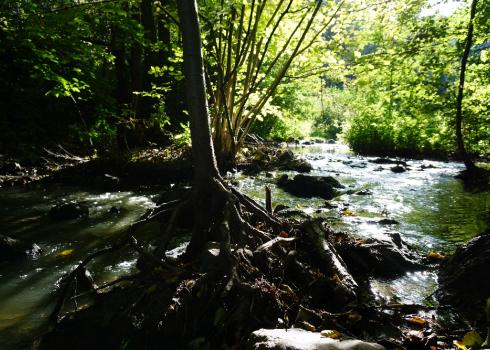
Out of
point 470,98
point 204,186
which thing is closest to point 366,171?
point 470,98

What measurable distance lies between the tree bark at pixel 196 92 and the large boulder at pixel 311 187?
230 inches

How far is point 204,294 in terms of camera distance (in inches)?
129

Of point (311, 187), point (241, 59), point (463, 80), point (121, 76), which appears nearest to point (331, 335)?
point (311, 187)

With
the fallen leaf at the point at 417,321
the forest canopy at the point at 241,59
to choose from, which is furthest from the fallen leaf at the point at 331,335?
the forest canopy at the point at 241,59

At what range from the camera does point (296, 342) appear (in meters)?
2.42

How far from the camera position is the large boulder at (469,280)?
139 inches

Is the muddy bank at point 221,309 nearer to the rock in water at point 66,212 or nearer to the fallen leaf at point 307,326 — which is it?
the fallen leaf at point 307,326

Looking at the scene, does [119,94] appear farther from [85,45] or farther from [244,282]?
[244,282]

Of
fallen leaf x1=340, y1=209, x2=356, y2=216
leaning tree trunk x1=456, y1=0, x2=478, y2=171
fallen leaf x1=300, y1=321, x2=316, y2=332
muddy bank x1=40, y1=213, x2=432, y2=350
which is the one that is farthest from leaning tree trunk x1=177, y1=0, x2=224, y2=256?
leaning tree trunk x1=456, y1=0, x2=478, y2=171

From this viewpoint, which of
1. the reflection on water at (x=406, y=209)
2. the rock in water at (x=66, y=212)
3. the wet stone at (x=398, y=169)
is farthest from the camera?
the wet stone at (x=398, y=169)

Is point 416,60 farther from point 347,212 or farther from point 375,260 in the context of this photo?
point 375,260

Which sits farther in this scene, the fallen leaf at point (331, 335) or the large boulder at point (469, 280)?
the large boulder at point (469, 280)

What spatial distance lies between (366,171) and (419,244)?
899 centimetres

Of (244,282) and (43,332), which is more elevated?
(244,282)
